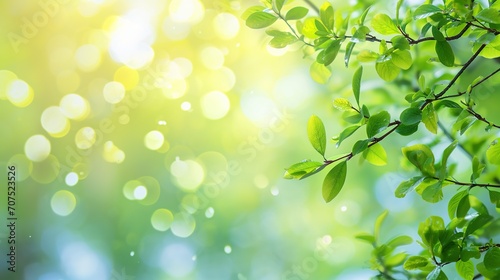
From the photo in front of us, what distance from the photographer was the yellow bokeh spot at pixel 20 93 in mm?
1251

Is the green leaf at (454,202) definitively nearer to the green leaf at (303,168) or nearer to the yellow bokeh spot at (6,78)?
the green leaf at (303,168)

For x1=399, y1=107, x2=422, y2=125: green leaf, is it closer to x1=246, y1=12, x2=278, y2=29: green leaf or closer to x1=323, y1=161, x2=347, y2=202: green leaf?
x1=323, y1=161, x2=347, y2=202: green leaf

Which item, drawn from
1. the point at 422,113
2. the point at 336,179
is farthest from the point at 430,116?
the point at 336,179

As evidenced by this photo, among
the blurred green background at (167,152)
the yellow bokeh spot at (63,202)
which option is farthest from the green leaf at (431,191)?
the yellow bokeh spot at (63,202)

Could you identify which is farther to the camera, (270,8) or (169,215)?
(169,215)

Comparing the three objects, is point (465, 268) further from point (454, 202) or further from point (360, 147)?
point (360, 147)

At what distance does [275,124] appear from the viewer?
129 centimetres

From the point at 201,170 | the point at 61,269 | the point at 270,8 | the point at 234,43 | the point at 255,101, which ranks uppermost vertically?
the point at 270,8

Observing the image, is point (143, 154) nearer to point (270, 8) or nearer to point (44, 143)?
point (44, 143)

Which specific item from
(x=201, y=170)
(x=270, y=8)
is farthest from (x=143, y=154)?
(x=270, y=8)

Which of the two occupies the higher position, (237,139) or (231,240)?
(237,139)

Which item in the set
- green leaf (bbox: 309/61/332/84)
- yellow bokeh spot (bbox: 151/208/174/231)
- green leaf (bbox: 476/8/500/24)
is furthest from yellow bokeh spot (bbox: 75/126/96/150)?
green leaf (bbox: 476/8/500/24)

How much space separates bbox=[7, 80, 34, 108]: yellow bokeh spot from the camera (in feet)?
4.10

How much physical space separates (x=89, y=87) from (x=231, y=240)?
0.52 meters
